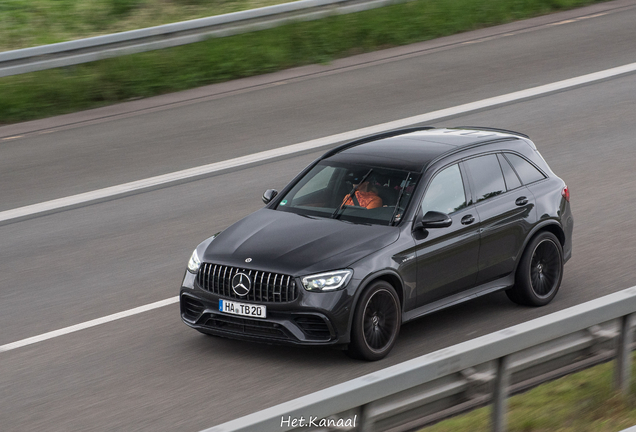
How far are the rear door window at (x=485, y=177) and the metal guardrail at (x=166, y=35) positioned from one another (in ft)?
29.6

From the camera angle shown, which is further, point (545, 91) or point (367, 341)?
point (545, 91)

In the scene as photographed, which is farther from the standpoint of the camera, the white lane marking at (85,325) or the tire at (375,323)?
the white lane marking at (85,325)

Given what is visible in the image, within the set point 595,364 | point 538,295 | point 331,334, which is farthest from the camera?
point 538,295

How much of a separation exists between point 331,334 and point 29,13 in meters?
14.4

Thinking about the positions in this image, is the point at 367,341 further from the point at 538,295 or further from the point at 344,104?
the point at 344,104

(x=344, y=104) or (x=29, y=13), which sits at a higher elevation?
(x=29, y=13)

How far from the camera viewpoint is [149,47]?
16.9 metres

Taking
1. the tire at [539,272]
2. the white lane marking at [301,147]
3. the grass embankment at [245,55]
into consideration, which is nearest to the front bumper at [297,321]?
the tire at [539,272]

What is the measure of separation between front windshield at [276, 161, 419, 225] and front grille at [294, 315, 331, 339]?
3.43 ft

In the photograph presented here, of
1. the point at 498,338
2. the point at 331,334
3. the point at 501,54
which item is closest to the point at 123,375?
the point at 331,334

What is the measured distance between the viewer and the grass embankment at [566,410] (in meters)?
6.11

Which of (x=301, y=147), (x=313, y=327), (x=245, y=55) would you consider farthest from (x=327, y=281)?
(x=245, y=55)

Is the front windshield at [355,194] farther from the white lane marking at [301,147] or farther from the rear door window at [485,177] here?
the white lane marking at [301,147]

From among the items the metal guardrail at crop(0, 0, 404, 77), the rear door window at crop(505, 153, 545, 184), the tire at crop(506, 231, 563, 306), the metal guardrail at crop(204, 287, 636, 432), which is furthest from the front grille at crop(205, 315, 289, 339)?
the metal guardrail at crop(0, 0, 404, 77)
